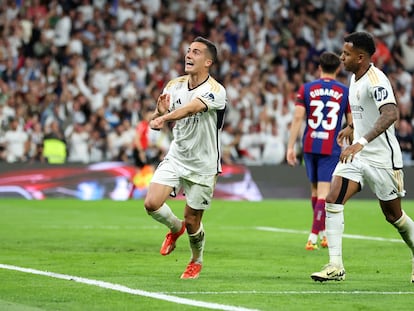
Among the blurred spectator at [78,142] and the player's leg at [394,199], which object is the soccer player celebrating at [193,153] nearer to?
the player's leg at [394,199]

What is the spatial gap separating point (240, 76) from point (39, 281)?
68.7 ft

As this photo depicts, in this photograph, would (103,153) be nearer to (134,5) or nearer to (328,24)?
(134,5)

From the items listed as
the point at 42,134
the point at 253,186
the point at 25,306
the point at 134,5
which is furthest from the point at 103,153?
the point at 25,306

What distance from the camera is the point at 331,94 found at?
50.9 ft

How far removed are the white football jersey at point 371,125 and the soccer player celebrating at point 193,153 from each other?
1.37 metres

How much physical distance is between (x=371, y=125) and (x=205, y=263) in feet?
9.89

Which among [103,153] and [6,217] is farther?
[103,153]

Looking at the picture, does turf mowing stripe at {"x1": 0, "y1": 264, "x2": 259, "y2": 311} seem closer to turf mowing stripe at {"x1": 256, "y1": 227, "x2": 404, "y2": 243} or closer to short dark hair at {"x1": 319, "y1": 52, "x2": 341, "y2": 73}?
short dark hair at {"x1": 319, "y1": 52, "x2": 341, "y2": 73}

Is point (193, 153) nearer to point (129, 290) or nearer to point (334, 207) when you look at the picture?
point (334, 207)

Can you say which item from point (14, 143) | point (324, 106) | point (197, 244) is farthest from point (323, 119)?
point (14, 143)

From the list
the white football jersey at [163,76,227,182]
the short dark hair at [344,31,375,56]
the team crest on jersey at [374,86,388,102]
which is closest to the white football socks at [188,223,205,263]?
the white football jersey at [163,76,227,182]

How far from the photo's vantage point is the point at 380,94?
10617mm

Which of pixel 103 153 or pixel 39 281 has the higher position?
pixel 39 281

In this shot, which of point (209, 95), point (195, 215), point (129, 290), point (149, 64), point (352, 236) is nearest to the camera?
point (129, 290)
